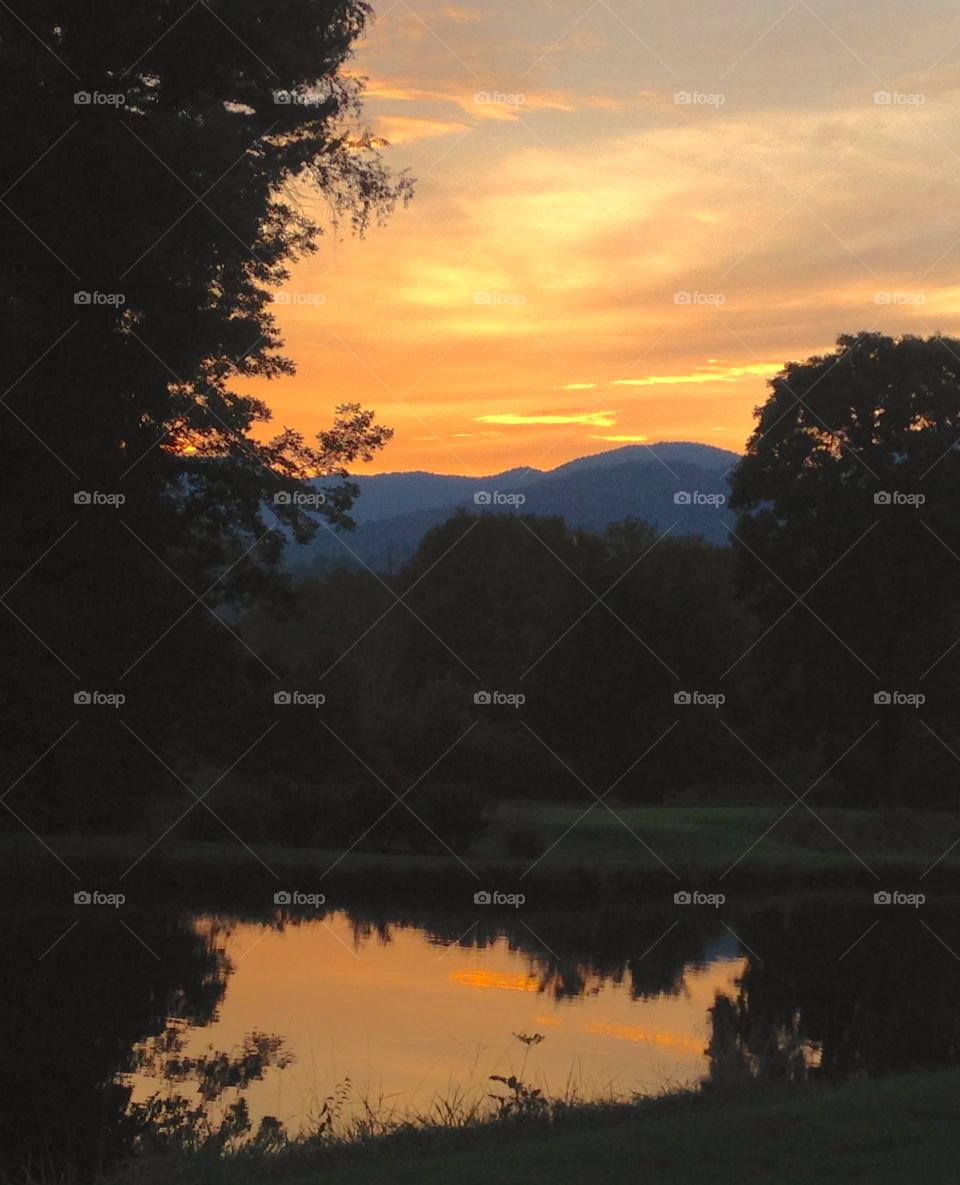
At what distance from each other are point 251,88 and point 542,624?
48997mm

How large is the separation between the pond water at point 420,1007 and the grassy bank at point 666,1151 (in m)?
1.27

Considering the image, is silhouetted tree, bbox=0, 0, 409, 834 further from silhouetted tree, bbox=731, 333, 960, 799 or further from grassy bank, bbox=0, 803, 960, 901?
silhouetted tree, bbox=731, 333, 960, 799

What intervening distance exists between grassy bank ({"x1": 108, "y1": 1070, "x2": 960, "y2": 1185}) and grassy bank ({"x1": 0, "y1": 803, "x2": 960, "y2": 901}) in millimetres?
16452

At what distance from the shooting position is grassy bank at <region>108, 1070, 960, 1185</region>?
26.4ft

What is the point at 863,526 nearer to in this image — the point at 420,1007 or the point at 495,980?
the point at 495,980

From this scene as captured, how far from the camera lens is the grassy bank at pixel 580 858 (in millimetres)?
26859

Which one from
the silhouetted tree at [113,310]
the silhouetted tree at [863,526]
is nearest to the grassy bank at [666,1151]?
the silhouetted tree at [113,310]

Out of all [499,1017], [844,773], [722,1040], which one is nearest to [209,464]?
[499,1017]

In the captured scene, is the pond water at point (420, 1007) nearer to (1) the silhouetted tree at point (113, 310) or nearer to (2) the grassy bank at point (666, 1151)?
(2) the grassy bank at point (666, 1151)

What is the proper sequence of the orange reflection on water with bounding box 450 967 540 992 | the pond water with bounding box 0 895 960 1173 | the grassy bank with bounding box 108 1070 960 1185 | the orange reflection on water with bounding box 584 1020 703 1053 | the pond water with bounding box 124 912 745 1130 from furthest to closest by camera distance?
the orange reflection on water with bounding box 450 967 540 992 < the orange reflection on water with bounding box 584 1020 703 1053 < the pond water with bounding box 124 912 745 1130 < the pond water with bounding box 0 895 960 1173 < the grassy bank with bounding box 108 1070 960 1185

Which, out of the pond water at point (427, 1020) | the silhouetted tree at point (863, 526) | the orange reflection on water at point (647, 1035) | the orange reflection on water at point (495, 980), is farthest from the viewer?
the silhouetted tree at point (863, 526)

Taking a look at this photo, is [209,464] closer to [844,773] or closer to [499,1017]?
[499,1017]

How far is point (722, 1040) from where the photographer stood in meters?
13.5

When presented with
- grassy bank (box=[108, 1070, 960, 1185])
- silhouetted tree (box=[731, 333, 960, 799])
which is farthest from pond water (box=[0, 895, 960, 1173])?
silhouetted tree (box=[731, 333, 960, 799])
